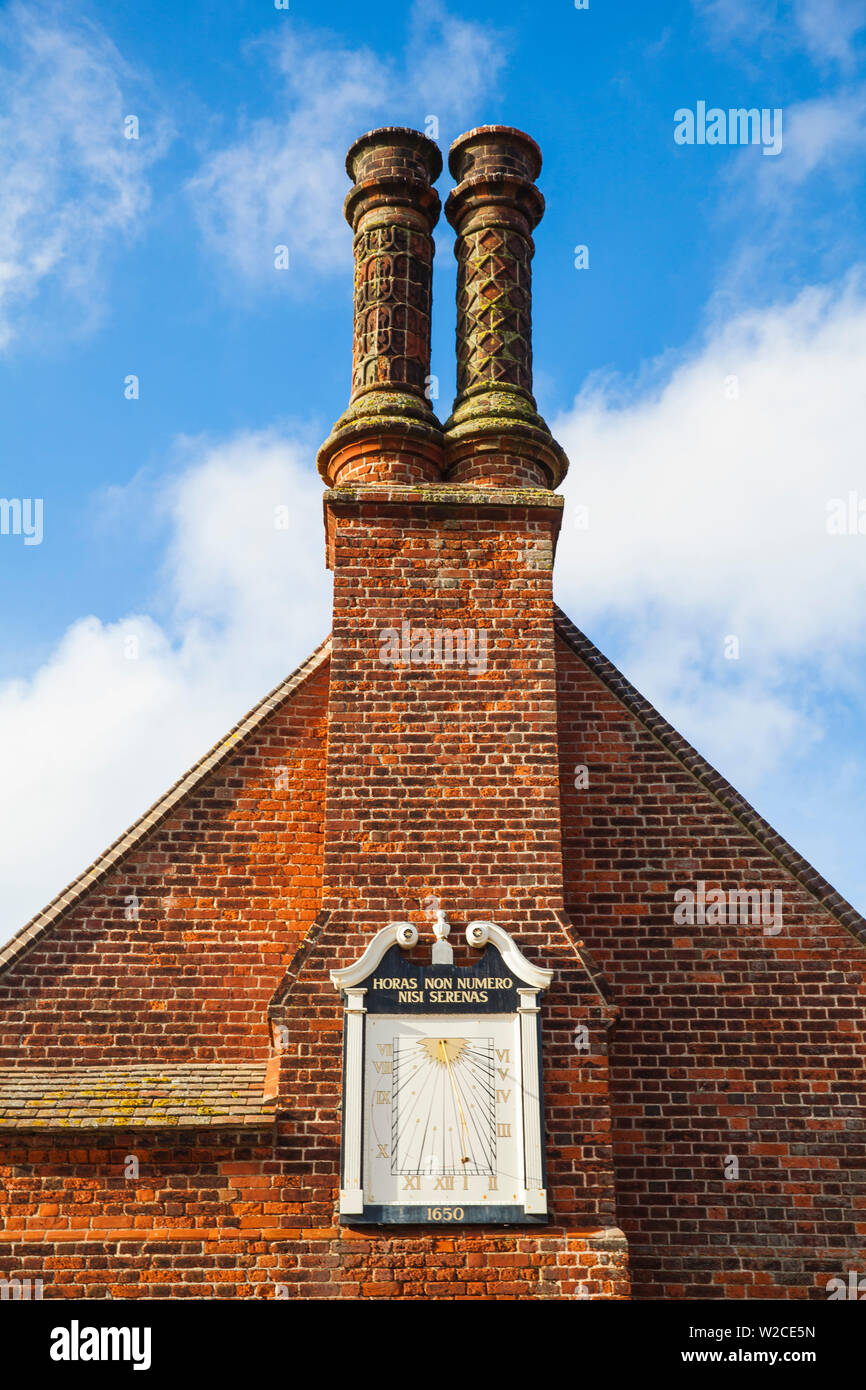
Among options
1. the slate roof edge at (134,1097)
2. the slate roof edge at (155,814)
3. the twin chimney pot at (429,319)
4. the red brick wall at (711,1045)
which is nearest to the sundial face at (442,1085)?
the slate roof edge at (134,1097)

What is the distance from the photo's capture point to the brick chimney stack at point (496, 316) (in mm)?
9695

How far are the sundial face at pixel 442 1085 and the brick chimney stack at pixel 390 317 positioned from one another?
11.6 ft

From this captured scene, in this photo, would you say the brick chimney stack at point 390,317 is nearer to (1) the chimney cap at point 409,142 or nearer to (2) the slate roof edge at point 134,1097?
(1) the chimney cap at point 409,142

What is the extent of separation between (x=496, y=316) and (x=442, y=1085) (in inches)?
222

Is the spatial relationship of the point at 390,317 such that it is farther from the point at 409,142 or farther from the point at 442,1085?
the point at 442,1085

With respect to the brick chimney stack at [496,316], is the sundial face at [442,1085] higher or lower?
lower

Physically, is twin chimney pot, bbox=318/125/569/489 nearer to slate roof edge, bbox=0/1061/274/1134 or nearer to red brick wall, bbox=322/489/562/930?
red brick wall, bbox=322/489/562/930

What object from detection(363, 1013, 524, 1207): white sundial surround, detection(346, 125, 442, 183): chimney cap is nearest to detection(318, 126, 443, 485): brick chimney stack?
detection(346, 125, 442, 183): chimney cap

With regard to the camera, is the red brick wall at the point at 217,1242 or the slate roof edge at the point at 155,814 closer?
the red brick wall at the point at 217,1242

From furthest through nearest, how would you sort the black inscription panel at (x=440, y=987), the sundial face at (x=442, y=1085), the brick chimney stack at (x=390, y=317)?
the brick chimney stack at (x=390, y=317), the black inscription panel at (x=440, y=987), the sundial face at (x=442, y=1085)

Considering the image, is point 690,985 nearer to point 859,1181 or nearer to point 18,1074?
point 859,1181

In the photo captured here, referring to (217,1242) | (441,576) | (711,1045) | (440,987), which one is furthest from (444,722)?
(217,1242)

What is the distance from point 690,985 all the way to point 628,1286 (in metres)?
2.02

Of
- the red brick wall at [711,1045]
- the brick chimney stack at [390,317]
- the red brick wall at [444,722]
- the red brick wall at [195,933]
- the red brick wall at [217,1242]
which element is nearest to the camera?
the red brick wall at [217,1242]
